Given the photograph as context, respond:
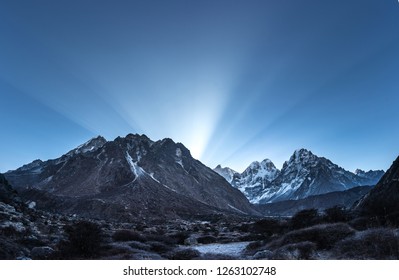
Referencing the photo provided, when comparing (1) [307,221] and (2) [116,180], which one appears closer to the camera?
(1) [307,221]

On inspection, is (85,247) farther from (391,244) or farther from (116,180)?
(116,180)

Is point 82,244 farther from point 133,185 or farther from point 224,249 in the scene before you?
point 133,185

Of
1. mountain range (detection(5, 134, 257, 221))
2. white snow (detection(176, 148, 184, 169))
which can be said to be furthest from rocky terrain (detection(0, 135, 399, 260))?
mountain range (detection(5, 134, 257, 221))

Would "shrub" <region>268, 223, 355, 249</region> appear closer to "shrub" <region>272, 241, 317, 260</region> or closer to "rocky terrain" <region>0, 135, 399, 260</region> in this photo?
"rocky terrain" <region>0, 135, 399, 260</region>

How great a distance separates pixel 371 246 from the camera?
30.0ft

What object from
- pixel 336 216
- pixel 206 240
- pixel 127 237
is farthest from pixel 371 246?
pixel 206 240

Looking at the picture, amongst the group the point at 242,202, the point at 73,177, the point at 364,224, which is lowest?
the point at 364,224

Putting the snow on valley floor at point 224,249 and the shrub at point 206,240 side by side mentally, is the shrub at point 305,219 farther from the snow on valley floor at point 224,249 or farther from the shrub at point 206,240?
the shrub at point 206,240

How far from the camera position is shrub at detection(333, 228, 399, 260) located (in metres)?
8.16

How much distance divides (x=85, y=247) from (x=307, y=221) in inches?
560

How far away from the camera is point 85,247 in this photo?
12570mm

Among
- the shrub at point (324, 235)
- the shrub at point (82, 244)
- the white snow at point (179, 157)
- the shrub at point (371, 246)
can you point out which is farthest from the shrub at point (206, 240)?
the white snow at point (179, 157)

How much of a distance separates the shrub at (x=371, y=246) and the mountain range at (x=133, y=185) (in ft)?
219
